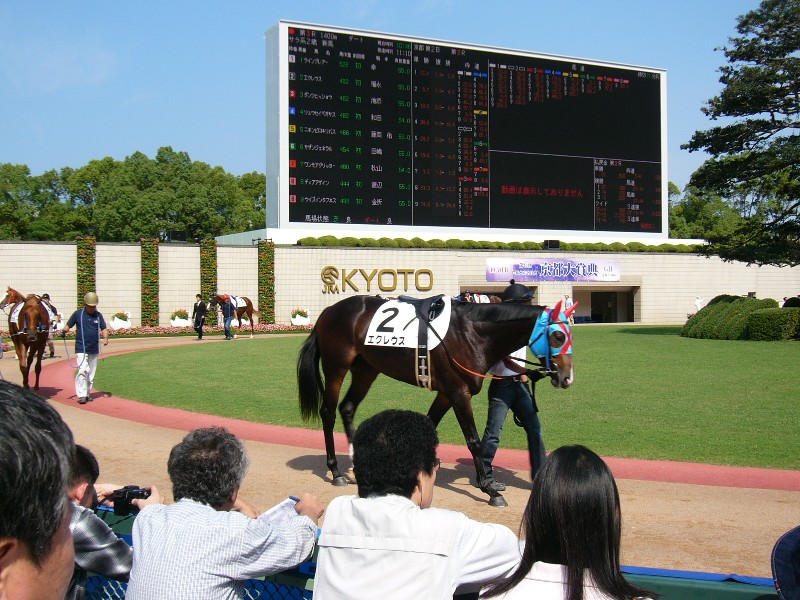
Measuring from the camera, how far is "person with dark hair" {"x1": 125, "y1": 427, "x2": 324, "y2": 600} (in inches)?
97.7

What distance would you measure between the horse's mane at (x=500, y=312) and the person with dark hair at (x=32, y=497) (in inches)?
223

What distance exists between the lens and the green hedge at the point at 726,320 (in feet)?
83.7

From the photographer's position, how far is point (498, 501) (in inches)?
250

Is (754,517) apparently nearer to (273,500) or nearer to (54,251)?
(273,500)

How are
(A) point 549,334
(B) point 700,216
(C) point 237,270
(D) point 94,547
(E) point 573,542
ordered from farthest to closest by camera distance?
(B) point 700,216
(C) point 237,270
(A) point 549,334
(D) point 94,547
(E) point 573,542

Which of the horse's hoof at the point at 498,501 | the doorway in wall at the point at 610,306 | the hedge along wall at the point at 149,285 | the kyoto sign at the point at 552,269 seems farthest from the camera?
the doorway in wall at the point at 610,306

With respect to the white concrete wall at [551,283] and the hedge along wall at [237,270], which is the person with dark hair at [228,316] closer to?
the hedge along wall at [237,270]

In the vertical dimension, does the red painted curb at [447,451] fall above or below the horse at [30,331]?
below

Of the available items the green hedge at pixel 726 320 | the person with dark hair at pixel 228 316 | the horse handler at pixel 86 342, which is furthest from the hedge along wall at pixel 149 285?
the green hedge at pixel 726 320

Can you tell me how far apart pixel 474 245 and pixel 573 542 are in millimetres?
33734

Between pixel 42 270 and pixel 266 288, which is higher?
pixel 42 270

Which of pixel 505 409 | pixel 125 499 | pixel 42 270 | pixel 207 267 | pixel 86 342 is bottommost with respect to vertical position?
pixel 505 409

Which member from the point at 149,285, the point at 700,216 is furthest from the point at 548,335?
the point at 700,216

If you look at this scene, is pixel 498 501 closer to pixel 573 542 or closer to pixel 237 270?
pixel 573 542
